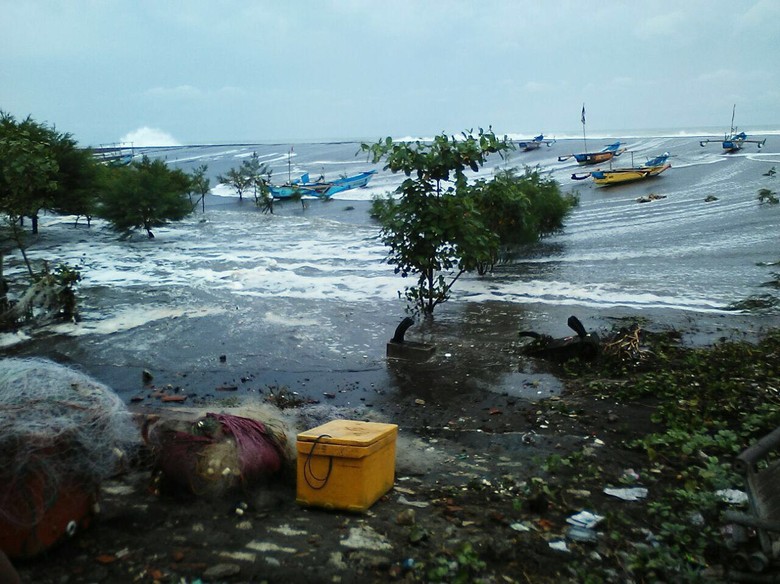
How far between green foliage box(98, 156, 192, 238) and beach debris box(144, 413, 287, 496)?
20.2m

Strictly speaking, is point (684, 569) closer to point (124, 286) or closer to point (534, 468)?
point (534, 468)

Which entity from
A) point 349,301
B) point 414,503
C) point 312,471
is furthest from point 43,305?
point 414,503

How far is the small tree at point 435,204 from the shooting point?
8.84 meters

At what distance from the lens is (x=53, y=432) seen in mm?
3645

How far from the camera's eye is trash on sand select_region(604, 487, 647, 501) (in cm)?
452

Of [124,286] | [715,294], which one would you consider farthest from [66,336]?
[715,294]

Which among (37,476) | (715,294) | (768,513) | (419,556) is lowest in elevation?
(715,294)

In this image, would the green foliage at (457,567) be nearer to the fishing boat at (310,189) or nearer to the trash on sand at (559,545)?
the trash on sand at (559,545)

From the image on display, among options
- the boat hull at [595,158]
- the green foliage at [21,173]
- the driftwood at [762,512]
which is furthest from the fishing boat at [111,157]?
the boat hull at [595,158]

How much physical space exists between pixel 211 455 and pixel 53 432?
998mm

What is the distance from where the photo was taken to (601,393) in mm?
7105

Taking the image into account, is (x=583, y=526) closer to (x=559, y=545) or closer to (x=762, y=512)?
(x=559, y=545)

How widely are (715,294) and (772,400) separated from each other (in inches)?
352

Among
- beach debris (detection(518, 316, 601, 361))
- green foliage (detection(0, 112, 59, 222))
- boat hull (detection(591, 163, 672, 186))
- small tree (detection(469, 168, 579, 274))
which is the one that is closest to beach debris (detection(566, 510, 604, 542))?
beach debris (detection(518, 316, 601, 361))
